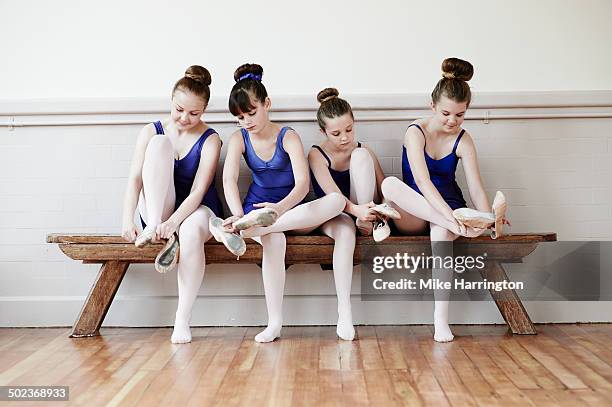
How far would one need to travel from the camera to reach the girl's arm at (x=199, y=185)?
2.63 m

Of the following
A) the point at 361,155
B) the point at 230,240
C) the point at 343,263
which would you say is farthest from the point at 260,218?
the point at 361,155

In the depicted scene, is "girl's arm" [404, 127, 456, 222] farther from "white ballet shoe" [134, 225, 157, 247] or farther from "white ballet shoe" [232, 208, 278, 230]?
"white ballet shoe" [134, 225, 157, 247]

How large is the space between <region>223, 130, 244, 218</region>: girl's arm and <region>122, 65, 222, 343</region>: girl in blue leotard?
6 cm

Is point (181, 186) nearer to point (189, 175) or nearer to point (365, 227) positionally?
point (189, 175)

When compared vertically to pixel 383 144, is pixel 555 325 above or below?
below

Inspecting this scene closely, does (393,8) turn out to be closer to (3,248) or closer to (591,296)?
(591,296)

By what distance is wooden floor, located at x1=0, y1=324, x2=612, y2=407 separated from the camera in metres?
1.88

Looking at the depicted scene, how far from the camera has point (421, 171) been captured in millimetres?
2729

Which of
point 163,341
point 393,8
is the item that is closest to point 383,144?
Result: point 393,8

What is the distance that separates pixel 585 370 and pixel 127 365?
1340mm

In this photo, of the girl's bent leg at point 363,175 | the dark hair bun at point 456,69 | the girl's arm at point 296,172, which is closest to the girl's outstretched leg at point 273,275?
the girl's arm at point 296,172

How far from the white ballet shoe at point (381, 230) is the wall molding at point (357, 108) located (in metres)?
0.57

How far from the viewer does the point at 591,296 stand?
3021 millimetres

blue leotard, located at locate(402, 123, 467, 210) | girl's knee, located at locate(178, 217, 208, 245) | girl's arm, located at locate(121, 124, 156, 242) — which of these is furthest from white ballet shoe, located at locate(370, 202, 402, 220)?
girl's arm, located at locate(121, 124, 156, 242)
